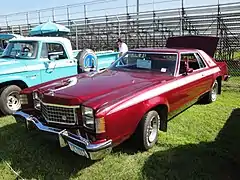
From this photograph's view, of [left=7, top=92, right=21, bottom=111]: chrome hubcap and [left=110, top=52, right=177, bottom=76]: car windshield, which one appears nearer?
[left=110, top=52, right=177, bottom=76]: car windshield

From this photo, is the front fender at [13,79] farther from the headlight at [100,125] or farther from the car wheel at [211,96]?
the car wheel at [211,96]

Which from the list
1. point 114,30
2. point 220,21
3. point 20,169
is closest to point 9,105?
point 20,169

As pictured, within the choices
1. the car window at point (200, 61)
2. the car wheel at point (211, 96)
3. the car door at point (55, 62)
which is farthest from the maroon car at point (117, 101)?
the car door at point (55, 62)

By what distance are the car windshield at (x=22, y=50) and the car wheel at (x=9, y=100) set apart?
0.93 m

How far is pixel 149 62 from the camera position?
516 centimetres

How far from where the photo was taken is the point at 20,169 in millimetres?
3623

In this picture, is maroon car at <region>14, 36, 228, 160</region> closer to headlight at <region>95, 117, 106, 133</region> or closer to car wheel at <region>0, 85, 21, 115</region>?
headlight at <region>95, 117, 106, 133</region>

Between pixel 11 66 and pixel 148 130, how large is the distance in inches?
141

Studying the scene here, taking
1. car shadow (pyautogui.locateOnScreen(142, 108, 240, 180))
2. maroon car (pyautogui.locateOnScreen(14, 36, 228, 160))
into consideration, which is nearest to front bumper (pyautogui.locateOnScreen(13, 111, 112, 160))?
maroon car (pyautogui.locateOnScreen(14, 36, 228, 160))

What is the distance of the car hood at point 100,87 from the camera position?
11.6 ft

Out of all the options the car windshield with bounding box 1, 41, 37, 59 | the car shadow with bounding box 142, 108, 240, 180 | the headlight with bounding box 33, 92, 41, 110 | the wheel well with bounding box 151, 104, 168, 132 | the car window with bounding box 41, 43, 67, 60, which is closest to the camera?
the car shadow with bounding box 142, 108, 240, 180

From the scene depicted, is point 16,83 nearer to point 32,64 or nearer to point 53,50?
point 32,64

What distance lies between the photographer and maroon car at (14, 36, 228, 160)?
3.31 meters

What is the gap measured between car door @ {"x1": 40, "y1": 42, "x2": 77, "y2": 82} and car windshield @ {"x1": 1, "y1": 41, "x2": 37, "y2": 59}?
0.75ft
